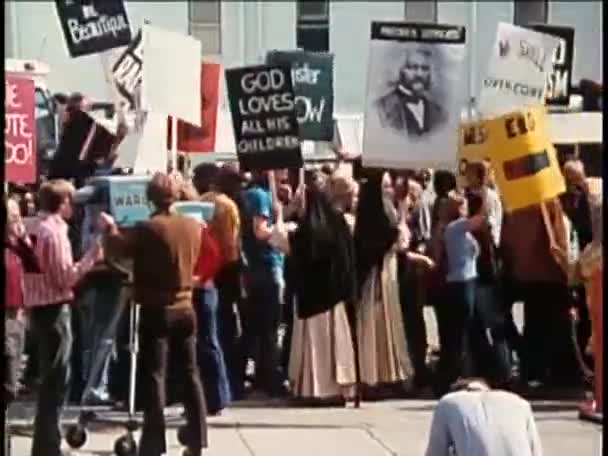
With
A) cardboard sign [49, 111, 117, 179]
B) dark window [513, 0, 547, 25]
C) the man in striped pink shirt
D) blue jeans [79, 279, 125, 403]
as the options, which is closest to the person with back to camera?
the man in striped pink shirt

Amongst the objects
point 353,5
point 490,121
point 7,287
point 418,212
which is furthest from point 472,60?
point 7,287

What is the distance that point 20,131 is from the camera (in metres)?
11.1

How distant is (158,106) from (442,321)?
114 inches

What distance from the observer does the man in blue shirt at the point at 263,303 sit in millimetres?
13547

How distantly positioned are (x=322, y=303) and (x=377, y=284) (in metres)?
0.59

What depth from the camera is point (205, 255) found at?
11328mm

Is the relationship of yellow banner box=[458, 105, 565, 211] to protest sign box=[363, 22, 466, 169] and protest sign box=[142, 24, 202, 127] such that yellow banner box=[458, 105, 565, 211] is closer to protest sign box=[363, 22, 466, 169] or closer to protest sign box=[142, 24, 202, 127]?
protest sign box=[363, 22, 466, 169]

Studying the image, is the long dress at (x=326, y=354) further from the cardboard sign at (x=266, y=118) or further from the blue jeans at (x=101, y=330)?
the blue jeans at (x=101, y=330)

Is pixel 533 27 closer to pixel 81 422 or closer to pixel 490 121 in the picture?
pixel 490 121

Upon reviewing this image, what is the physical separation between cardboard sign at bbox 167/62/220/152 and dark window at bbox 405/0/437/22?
35.7m

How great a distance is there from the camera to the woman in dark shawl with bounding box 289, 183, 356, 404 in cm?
1273

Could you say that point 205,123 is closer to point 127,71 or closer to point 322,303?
point 127,71

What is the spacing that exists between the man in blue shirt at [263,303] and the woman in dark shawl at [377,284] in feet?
2.61

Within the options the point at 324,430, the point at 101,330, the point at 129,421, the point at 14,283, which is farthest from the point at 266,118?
the point at 14,283
